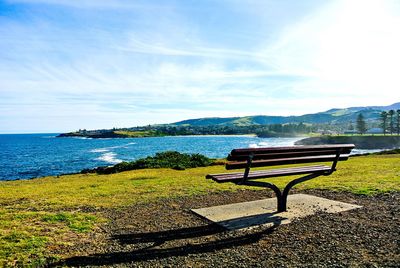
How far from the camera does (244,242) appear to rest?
5520mm

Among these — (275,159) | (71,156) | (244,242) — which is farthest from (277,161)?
(71,156)

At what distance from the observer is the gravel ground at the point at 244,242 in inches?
185

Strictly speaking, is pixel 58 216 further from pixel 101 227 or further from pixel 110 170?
pixel 110 170

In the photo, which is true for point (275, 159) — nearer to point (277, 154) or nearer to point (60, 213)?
point (277, 154)

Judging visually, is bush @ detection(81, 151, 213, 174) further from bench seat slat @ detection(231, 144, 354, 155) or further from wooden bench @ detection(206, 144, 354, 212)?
bench seat slat @ detection(231, 144, 354, 155)

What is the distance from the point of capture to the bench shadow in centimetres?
486

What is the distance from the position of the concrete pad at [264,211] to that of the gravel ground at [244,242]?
0.25m

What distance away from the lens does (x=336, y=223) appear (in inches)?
251

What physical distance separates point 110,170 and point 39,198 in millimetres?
20396

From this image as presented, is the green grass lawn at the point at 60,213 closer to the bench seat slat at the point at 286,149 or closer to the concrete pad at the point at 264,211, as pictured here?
the concrete pad at the point at 264,211

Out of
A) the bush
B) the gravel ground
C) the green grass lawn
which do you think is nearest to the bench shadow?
the gravel ground

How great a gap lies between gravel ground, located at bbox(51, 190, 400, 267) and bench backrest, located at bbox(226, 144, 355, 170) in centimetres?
124

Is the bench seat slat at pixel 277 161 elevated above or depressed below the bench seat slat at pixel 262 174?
above

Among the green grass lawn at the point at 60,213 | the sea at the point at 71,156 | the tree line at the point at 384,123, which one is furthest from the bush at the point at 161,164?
the tree line at the point at 384,123
